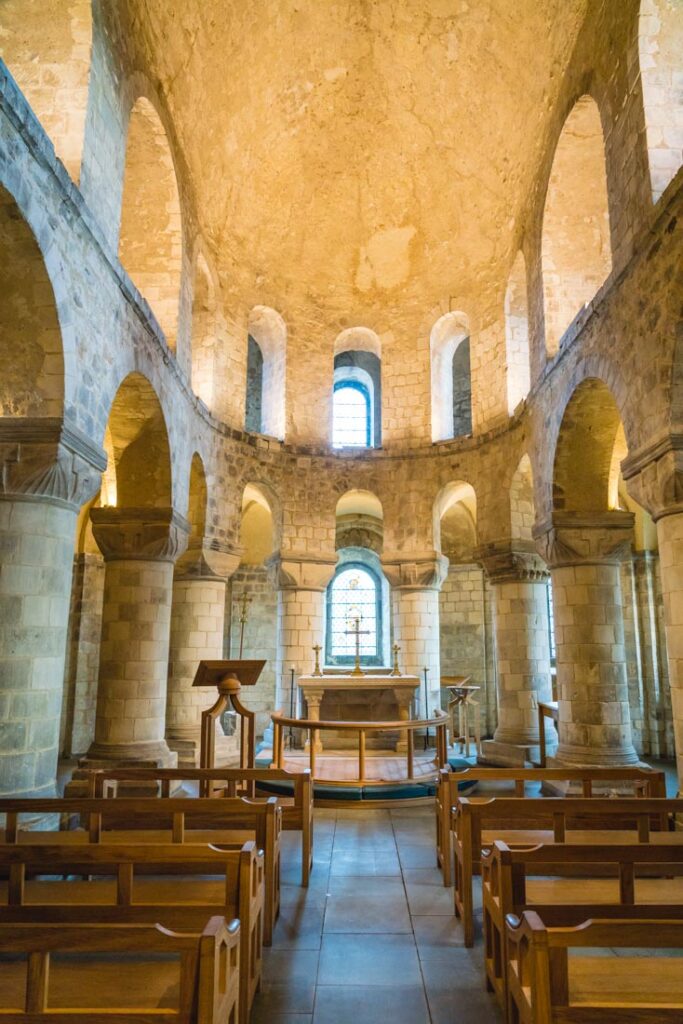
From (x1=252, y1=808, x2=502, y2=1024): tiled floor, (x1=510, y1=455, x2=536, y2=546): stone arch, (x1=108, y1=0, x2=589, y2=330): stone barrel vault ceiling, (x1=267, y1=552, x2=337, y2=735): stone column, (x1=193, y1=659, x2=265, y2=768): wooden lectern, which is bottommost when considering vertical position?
(x1=252, y1=808, x2=502, y2=1024): tiled floor

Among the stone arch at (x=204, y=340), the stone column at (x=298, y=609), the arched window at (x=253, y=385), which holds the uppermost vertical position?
the arched window at (x=253, y=385)

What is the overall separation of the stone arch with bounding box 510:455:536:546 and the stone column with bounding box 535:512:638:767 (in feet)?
7.29

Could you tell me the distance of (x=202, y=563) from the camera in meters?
11.8

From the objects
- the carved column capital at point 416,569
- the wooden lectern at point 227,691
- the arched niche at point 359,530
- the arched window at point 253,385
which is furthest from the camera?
the arched window at point 253,385

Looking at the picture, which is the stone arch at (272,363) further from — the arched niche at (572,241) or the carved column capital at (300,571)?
the arched niche at (572,241)

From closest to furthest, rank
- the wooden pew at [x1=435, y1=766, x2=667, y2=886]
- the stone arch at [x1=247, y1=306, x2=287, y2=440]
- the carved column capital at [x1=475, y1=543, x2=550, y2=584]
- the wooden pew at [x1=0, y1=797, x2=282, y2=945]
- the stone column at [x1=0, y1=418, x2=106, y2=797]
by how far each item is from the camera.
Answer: the wooden pew at [x1=0, y1=797, x2=282, y2=945] → the wooden pew at [x1=435, y1=766, x2=667, y2=886] → the stone column at [x1=0, y1=418, x2=106, y2=797] → the carved column capital at [x1=475, y1=543, x2=550, y2=584] → the stone arch at [x1=247, y1=306, x2=287, y2=440]

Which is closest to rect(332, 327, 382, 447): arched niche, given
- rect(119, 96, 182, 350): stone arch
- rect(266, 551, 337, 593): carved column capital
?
rect(266, 551, 337, 593): carved column capital

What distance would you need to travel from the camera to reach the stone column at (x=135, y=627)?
29.7ft

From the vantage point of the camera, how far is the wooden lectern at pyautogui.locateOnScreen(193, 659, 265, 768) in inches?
265

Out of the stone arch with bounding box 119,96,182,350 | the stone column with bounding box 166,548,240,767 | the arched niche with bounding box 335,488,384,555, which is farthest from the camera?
the arched niche with bounding box 335,488,384,555

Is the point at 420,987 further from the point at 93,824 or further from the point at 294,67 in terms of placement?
the point at 294,67

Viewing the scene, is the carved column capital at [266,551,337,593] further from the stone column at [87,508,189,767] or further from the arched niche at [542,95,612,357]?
the arched niche at [542,95,612,357]

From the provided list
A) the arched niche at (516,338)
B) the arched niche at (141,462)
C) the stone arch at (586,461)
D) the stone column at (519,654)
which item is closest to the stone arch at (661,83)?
the stone arch at (586,461)

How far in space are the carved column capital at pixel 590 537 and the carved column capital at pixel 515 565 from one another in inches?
87.2
